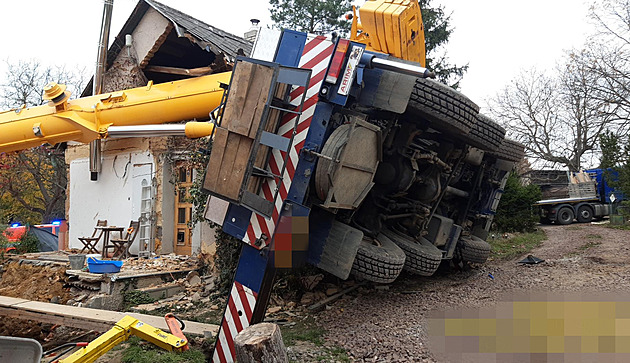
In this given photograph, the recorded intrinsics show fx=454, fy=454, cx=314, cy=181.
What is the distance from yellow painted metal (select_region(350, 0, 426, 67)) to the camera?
500 centimetres

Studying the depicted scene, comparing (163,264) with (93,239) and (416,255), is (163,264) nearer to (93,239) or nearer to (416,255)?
(93,239)

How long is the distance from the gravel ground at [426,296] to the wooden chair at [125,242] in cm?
584

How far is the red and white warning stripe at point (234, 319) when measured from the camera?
3672 millimetres

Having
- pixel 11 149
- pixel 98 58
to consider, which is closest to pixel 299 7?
pixel 98 58

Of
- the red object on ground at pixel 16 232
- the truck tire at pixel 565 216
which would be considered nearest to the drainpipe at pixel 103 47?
the red object on ground at pixel 16 232

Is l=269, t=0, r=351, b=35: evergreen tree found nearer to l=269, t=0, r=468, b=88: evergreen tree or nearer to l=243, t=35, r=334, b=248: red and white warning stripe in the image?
l=269, t=0, r=468, b=88: evergreen tree

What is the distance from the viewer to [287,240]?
3693mm

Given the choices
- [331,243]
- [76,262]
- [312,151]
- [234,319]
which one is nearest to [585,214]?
[331,243]

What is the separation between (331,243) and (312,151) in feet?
2.92

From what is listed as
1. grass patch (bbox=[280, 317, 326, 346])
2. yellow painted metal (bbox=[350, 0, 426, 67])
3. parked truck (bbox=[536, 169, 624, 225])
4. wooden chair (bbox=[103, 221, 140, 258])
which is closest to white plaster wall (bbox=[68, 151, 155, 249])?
wooden chair (bbox=[103, 221, 140, 258])

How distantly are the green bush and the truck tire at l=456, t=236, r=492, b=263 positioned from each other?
8.83m

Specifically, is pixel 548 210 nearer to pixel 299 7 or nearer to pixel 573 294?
pixel 299 7

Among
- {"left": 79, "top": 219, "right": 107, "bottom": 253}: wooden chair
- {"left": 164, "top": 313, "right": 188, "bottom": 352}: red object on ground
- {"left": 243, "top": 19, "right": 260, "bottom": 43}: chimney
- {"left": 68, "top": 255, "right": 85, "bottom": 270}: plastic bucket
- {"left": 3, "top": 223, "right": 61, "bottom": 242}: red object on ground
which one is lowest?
{"left": 3, "top": 223, "right": 61, "bottom": 242}: red object on ground

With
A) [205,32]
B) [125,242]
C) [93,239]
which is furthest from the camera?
[93,239]
